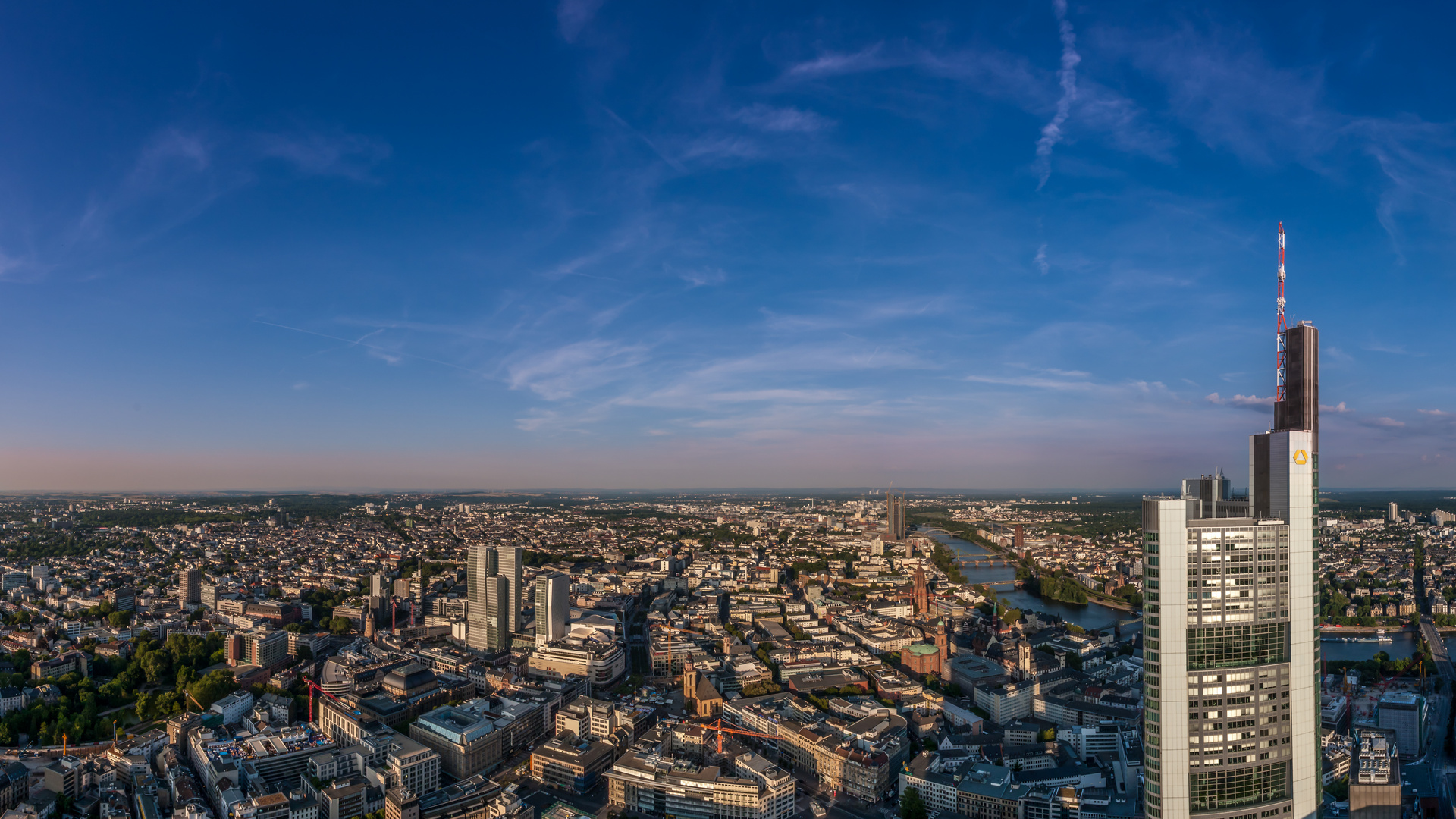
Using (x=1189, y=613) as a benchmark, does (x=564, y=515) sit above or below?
below

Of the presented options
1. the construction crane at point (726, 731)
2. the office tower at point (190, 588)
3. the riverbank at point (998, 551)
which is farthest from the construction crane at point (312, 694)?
the riverbank at point (998, 551)

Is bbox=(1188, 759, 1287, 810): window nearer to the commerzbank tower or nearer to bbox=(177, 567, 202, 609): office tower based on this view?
the commerzbank tower

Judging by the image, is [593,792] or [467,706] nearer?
[593,792]

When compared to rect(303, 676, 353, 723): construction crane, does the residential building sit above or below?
above

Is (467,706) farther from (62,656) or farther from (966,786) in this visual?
(62,656)

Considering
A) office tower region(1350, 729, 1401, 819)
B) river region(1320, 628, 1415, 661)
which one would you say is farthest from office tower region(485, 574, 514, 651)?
river region(1320, 628, 1415, 661)

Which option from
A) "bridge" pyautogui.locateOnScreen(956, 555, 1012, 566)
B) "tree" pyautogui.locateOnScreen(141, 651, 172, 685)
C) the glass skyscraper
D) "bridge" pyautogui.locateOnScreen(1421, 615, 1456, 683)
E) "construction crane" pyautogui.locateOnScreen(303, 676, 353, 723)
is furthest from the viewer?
"bridge" pyautogui.locateOnScreen(956, 555, 1012, 566)

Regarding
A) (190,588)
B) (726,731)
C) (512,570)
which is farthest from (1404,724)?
(190,588)

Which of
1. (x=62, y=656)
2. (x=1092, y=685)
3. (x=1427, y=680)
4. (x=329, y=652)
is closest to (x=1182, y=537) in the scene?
(x=1092, y=685)
